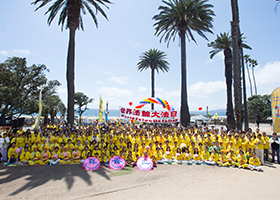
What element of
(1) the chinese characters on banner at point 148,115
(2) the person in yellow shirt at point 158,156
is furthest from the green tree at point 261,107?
(2) the person in yellow shirt at point 158,156

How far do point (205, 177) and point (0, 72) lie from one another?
21.8 m

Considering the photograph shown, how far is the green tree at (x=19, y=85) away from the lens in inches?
749

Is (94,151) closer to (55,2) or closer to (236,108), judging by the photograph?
(236,108)

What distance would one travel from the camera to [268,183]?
641 centimetres

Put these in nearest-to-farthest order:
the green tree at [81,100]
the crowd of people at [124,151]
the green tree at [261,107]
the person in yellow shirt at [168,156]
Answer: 1. the crowd of people at [124,151]
2. the person in yellow shirt at [168,156]
3. the green tree at [261,107]
4. the green tree at [81,100]

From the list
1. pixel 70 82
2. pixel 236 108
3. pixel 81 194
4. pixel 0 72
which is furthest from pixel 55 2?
pixel 236 108

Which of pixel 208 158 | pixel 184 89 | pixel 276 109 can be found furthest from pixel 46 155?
pixel 184 89

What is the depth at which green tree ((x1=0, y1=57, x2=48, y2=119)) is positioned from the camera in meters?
19.0

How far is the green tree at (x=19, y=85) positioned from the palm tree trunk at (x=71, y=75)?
31.7 feet

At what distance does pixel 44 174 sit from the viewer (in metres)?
6.90

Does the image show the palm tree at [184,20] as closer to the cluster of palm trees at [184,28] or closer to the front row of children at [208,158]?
the cluster of palm trees at [184,28]

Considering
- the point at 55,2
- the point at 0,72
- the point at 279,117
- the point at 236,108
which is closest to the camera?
the point at 279,117

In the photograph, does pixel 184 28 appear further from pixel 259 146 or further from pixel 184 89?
pixel 259 146

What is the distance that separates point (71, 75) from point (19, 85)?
34.6 feet
